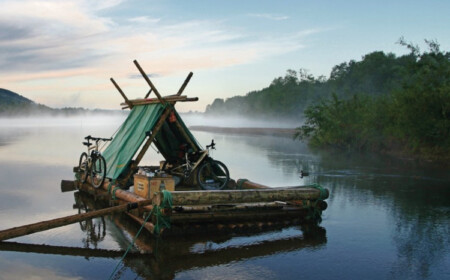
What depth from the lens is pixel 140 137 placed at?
14.8 meters

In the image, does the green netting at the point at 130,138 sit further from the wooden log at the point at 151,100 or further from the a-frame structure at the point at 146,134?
the wooden log at the point at 151,100

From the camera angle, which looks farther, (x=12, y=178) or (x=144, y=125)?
(x=12, y=178)

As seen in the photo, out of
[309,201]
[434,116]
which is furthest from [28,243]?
[434,116]

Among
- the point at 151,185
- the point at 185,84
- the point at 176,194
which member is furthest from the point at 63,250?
the point at 185,84

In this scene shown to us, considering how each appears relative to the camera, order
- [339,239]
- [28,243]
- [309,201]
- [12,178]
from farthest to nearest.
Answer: [12,178]
[309,201]
[339,239]
[28,243]

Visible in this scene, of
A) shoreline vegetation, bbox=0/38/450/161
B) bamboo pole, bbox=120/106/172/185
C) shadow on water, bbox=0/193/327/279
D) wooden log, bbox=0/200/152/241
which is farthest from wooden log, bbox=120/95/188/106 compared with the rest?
shoreline vegetation, bbox=0/38/450/161

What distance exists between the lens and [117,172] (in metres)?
14.6

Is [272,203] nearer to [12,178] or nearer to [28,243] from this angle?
[28,243]

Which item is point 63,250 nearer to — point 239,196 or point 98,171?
point 239,196

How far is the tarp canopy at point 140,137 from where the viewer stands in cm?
1473

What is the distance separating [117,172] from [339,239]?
22.2 ft

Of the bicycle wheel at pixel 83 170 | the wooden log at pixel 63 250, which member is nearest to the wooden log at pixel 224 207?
the wooden log at pixel 63 250

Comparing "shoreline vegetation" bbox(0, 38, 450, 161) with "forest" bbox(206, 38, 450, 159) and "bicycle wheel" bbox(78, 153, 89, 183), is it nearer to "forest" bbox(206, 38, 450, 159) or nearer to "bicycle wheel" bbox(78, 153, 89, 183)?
"forest" bbox(206, 38, 450, 159)

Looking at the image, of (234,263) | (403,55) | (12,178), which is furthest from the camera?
(403,55)
